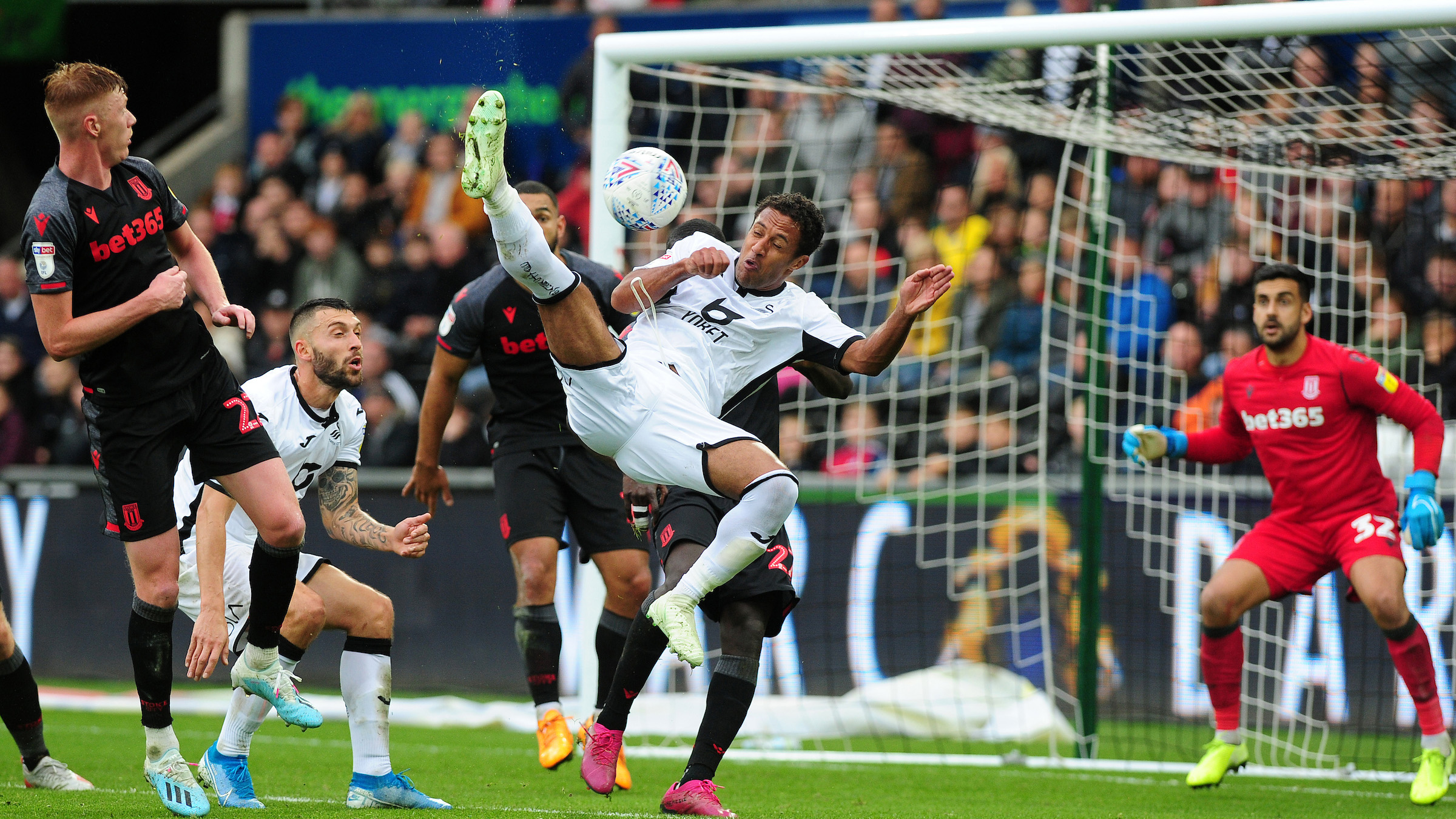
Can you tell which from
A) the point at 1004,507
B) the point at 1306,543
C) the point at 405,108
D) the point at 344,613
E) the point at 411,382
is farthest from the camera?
the point at 405,108

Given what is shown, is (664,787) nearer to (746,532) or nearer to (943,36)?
(746,532)

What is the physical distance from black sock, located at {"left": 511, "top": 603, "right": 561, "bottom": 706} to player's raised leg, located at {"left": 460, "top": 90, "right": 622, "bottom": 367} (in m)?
1.79

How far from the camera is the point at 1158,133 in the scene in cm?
748

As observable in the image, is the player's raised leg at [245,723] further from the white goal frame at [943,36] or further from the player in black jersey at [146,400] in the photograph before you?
the white goal frame at [943,36]

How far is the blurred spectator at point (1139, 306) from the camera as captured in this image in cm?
982

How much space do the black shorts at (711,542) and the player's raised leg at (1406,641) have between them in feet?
8.18

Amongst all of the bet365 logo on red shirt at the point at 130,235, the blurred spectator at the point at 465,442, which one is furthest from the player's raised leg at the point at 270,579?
the blurred spectator at the point at 465,442

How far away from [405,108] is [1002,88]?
904 centimetres

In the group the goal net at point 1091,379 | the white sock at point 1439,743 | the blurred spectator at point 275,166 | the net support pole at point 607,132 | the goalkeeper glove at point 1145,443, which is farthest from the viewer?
the blurred spectator at point 275,166

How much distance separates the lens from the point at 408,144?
13.9 m

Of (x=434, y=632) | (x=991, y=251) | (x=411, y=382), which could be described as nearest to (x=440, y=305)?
(x=411, y=382)

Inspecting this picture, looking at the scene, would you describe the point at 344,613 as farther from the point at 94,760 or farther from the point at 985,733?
the point at 985,733

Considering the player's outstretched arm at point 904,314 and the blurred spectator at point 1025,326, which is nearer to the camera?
the player's outstretched arm at point 904,314

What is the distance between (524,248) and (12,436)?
29.3 ft
